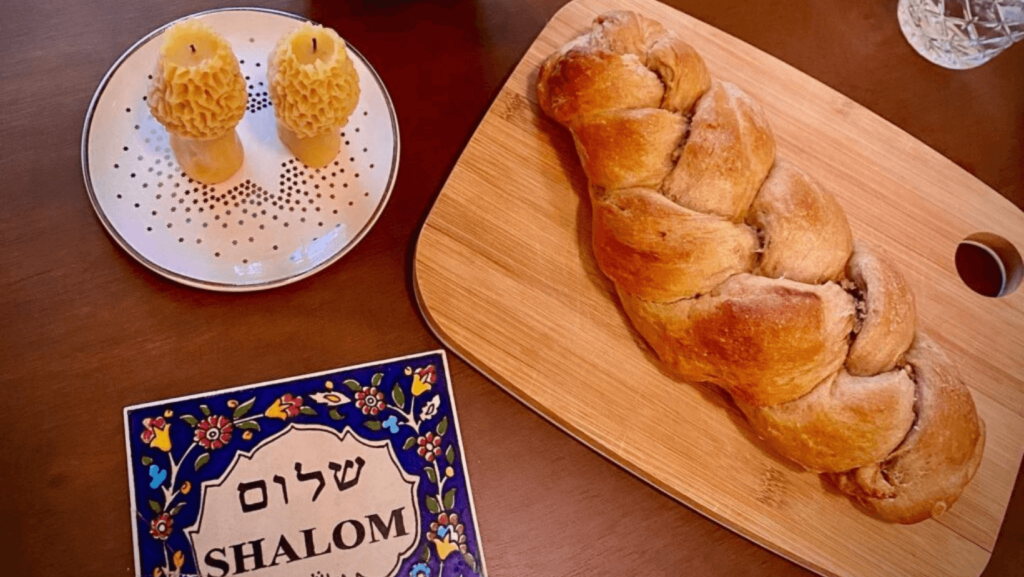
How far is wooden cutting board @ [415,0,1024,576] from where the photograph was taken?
0.82m

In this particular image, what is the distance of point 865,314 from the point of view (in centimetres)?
77

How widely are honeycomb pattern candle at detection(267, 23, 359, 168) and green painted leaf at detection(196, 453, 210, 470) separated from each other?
34 centimetres

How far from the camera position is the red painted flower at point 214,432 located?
0.79 metres

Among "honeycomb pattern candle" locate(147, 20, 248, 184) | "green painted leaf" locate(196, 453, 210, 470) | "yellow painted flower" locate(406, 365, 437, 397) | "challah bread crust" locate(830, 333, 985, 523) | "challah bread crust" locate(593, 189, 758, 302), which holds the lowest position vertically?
"green painted leaf" locate(196, 453, 210, 470)

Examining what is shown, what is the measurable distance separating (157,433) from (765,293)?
626 millimetres

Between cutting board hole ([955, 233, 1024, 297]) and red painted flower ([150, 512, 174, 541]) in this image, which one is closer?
red painted flower ([150, 512, 174, 541])

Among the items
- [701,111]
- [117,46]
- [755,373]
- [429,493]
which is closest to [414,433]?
[429,493]

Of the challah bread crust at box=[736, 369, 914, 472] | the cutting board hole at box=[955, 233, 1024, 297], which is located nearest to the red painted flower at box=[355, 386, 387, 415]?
the challah bread crust at box=[736, 369, 914, 472]

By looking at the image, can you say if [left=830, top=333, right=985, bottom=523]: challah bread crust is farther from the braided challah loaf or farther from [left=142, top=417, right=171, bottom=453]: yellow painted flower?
[left=142, top=417, right=171, bottom=453]: yellow painted flower

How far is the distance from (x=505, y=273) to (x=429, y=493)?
250 millimetres

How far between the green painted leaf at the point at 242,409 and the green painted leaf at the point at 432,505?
0.21 m

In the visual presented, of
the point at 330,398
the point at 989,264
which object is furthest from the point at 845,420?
the point at 330,398

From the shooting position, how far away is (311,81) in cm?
74

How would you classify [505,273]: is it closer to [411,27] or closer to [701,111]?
[701,111]
